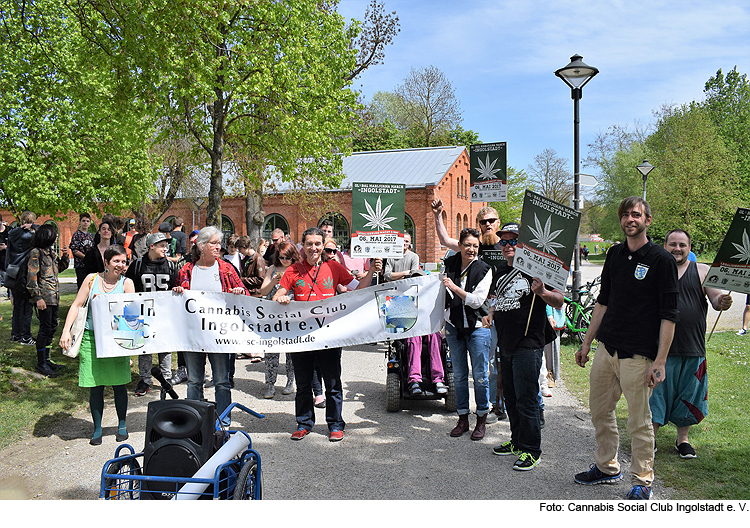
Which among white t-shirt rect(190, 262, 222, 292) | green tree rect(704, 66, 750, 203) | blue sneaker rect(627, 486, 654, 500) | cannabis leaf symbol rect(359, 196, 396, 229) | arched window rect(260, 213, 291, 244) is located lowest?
blue sneaker rect(627, 486, 654, 500)

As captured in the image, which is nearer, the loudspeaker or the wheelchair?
the loudspeaker

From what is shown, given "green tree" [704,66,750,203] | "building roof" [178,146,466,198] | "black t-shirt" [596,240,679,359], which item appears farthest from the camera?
"green tree" [704,66,750,203]

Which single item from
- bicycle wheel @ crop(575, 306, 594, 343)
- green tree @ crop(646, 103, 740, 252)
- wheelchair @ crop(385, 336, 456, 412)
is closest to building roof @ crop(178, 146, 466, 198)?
green tree @ crop(646, 103, 740, 252)

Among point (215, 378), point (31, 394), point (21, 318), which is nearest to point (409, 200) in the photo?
point (21, 318)

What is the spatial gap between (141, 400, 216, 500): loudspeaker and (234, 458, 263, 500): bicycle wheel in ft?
0.96

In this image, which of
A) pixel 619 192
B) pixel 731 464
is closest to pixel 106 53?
pixel 731 464

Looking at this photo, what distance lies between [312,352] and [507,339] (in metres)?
2.21

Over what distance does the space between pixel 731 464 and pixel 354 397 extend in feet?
Answer: 14.2

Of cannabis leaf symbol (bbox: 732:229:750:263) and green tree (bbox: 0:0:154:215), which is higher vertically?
green tree (bbox: 0:0:154:215)

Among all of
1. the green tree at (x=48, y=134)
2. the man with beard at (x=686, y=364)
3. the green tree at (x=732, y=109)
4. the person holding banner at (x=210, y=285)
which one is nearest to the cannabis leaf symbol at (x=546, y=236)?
the man with beard at (x=686, y=364)

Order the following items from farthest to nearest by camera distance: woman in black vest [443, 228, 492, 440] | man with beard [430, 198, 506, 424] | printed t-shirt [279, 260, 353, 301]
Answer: man with beard [430, 198, 506, 424] < printed t-shirt [279, 260, 353, 301] < woman in black vest [443, 228, 492, 440]

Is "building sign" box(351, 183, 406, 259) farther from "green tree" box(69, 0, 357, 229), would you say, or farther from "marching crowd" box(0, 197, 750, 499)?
"green tree" box(69, 0, 357, 229)

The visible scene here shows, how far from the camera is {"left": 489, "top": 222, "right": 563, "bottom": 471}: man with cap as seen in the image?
16.4 feet

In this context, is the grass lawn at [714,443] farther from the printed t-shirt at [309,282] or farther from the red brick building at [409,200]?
the red brick building at [409,200]
